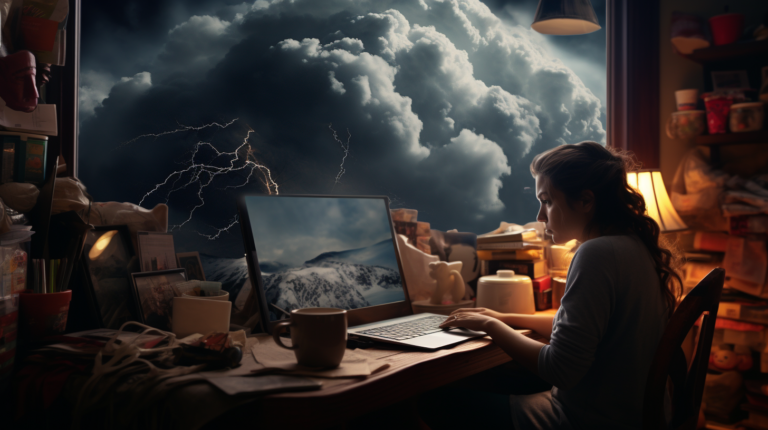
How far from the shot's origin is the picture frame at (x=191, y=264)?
1.27 m

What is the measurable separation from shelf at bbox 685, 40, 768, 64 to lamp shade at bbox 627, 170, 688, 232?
0.61 meters

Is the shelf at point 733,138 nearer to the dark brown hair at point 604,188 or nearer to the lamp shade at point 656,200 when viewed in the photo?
the lamp shade at point 656,200

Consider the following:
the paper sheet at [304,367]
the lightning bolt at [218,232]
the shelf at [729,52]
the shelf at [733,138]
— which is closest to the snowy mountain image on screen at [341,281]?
the paper sheet at [304,367]

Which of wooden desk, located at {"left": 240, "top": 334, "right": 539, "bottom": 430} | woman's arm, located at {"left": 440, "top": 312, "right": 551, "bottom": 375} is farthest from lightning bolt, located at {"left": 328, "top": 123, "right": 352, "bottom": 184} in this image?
wooden desk, located at {"left": 240, "top": 334, "right": 539, "bottom": 430}

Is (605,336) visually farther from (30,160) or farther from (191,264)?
(30,160)

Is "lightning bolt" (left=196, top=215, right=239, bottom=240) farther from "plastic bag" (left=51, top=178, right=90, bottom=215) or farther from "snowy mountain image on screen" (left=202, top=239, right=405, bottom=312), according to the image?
"plastic bag" (left=51, top=178, right=90, bottom=215)

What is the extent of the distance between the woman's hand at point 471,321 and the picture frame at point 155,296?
0.62m

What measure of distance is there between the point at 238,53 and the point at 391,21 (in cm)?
76

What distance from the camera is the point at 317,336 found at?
0.80 m

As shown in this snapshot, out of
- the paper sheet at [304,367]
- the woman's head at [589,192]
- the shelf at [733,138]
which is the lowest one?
the paper sheet at [304,367]

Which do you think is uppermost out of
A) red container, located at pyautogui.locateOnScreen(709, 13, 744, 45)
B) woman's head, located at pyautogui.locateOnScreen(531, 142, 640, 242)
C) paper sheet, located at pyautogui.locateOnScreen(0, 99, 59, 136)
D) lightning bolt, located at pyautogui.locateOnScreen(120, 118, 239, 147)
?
red container, located at pyautogui.locateOnScreen(709, 13, 744, 45)

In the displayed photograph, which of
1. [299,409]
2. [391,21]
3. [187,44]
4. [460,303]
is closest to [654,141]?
[391,21]

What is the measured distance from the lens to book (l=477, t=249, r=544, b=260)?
1.69 meters

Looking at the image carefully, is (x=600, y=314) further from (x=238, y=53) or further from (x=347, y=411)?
(x=238, y=53)
